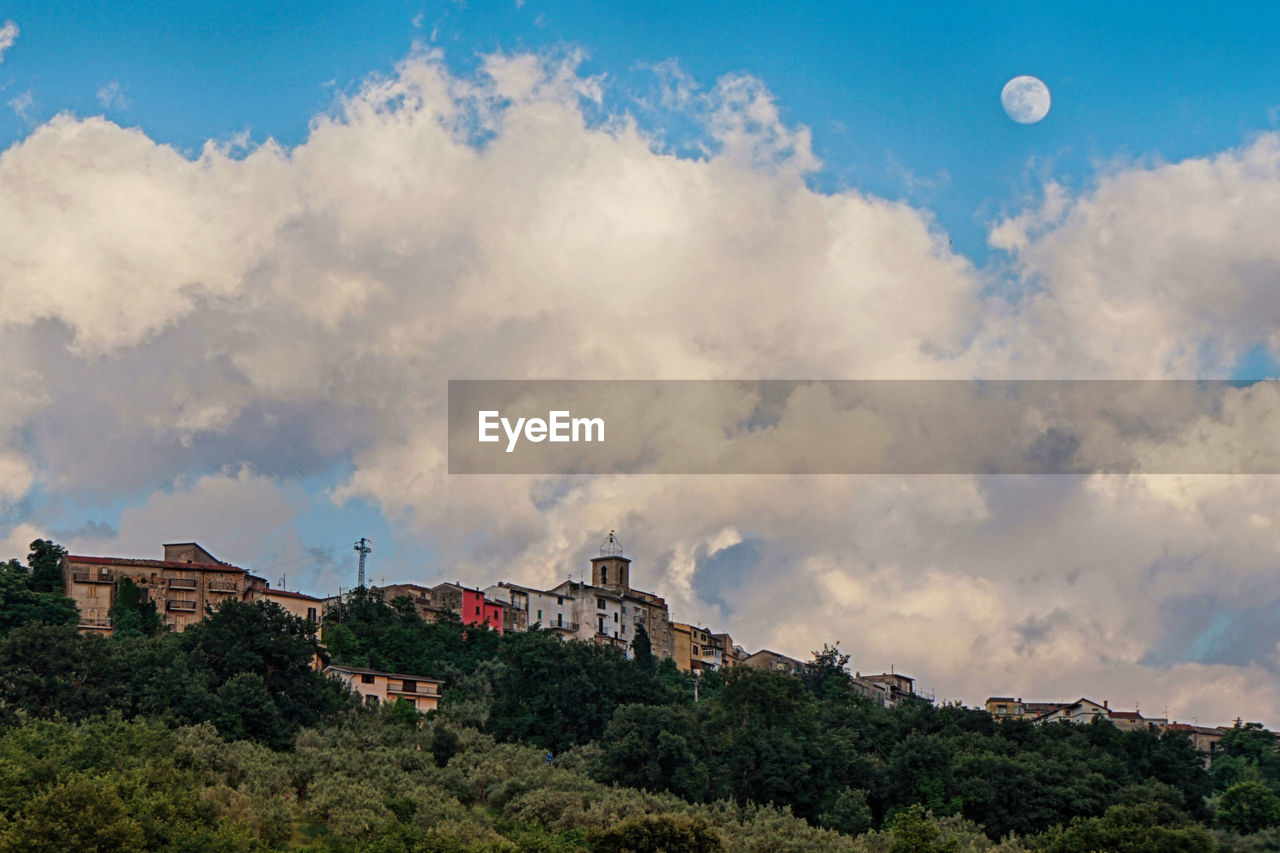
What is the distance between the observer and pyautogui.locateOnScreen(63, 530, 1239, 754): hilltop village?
84.7 metres

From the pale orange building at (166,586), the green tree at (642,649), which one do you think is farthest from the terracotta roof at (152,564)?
the green tree at (642,649)

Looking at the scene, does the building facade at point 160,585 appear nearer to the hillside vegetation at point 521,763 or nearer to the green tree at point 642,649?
the hillside vegetation at point 521,763

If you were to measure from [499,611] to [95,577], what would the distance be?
32.7 metres

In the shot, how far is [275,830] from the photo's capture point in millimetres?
44625

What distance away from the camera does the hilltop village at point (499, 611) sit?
84688 mm

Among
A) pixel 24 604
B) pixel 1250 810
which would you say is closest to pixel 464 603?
pixel 24 604

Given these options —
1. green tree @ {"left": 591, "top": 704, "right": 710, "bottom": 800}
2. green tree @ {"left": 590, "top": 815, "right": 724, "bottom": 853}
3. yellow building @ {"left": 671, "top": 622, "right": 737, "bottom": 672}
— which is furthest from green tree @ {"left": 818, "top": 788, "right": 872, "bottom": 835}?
yellow building @ {"left": 671, "top": 622, "right": 737, "bottom": 672}

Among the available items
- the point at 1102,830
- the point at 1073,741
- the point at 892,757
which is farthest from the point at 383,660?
the point at 1102,830

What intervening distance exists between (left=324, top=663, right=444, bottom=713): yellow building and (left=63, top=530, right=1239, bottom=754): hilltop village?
77 mm

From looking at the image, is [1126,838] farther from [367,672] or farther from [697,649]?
[697,649]

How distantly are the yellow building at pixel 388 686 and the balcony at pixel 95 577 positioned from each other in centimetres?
1684

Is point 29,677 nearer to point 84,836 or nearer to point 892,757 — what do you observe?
point 84,836

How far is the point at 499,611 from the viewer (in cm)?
10888

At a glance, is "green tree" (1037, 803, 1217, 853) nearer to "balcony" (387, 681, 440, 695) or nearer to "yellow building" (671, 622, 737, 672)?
"balcony" (387, 681, 440, 695)
